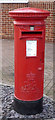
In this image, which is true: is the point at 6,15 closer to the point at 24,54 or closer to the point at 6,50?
the point at 6,50

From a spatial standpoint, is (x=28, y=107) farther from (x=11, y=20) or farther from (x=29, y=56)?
(x=11, y=20)

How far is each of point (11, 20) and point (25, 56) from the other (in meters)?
8.75

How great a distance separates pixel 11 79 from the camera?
18.6 feet

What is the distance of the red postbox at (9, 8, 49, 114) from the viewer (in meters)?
3.38

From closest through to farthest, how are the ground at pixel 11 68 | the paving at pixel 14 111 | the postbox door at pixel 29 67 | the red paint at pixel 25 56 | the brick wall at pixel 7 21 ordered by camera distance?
the red paint at pixel 25 56 → the postbox door at pixel 29 67 → the paving at pixel 14 111 → the ground at pixel 11 68 → the brick wall at pixel 7 21

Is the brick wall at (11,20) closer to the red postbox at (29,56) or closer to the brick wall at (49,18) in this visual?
the brick wall at (49,18)

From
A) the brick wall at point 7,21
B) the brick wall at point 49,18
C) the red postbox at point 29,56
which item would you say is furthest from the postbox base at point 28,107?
the brick wall at point 7,21

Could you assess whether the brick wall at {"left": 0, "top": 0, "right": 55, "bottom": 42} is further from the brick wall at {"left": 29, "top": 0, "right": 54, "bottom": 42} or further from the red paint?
the red paint

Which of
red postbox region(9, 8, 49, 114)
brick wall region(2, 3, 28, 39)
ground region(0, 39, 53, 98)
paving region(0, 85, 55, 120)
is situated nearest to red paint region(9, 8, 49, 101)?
red postbox region(9, 8, 49, 114)

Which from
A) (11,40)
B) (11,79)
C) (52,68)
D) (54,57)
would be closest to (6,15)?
(11,40)

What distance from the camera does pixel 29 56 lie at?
3.49 m

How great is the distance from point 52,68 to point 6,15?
247 inches

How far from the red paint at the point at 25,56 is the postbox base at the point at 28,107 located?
74 mm

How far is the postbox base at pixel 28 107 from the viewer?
12.2 feet
